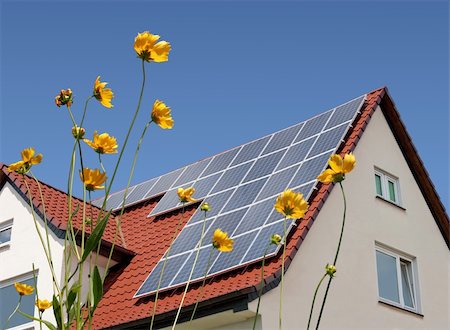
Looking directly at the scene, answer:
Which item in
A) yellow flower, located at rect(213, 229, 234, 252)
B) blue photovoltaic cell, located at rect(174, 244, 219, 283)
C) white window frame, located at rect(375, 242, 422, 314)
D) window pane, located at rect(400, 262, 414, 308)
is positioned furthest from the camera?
window pane, located at rect(400, 262, 414, 308)

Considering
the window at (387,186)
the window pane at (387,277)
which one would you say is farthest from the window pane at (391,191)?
the window pane at (387,277)

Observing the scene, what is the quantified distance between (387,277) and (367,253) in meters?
0.75

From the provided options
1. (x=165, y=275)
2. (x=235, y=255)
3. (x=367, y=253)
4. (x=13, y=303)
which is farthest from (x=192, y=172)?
(x=235, y=255)

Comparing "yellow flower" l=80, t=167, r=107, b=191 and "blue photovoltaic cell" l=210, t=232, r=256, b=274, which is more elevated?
"blue photovoltaic cell" l=210, t=232, r=256, b=274

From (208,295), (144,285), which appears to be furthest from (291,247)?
(144,285)

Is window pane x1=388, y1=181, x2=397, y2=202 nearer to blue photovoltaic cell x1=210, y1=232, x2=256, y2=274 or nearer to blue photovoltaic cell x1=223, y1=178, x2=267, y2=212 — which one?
blue photovoltaic cell x1=223, y1=178, x2=267, y2=212

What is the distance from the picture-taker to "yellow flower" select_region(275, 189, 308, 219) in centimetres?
307

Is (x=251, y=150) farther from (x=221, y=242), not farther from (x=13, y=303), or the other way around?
(x=221, y=242)

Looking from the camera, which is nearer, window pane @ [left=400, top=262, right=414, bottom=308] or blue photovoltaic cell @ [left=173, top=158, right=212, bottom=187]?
window pane @ [left=400, top=262, right=414, bottom=308]

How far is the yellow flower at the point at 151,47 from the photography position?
2.95 metres

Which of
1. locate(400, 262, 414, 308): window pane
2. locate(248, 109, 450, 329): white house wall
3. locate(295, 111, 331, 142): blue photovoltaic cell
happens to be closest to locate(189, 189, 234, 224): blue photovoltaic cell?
locate(295, 111, 331, 142): blue photovoltaic cell

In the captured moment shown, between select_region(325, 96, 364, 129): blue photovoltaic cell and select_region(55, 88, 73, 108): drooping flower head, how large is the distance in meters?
10.3

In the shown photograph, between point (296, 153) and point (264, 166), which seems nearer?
point (296, 153)

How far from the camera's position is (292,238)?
10.8 meters
